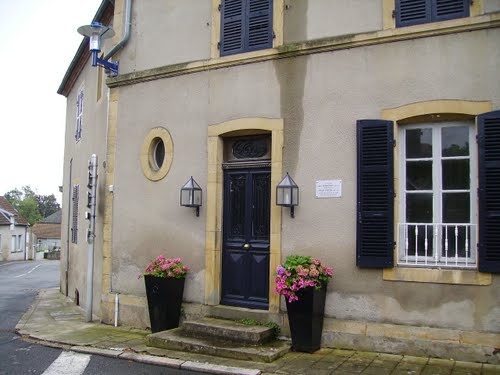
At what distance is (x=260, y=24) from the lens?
8.23 m

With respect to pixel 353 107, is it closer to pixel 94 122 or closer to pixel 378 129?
pixel 378 129

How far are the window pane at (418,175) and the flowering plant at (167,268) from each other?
3.65 metres

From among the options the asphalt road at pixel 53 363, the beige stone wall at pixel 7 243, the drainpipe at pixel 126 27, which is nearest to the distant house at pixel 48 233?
the beige stone wall at pixel 7 243

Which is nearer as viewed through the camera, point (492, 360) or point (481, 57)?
point (492, 360)

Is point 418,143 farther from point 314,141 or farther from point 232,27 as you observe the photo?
point 232,27

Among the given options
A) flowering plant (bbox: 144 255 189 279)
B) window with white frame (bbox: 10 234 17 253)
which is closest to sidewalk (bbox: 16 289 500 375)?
flowering plant (bbox: 144 255 189 279)

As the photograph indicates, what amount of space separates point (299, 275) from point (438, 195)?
2076 millimetres

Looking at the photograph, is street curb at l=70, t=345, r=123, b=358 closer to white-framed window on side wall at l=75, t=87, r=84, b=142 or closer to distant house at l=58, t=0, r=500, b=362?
distant house at l=58, t=0, r=500, b=362

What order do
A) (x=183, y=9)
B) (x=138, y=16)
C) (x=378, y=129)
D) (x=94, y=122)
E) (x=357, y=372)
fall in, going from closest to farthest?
(x=357, y=372) → (x=378, y=129) → (x=183, y=9) → (x=138, y=16) → (x=94, y=122)

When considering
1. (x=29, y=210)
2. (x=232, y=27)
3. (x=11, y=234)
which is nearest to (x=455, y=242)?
(x=232, y=27)

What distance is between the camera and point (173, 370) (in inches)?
254

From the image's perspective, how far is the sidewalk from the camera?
608cm

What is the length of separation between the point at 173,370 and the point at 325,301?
2.21 meters

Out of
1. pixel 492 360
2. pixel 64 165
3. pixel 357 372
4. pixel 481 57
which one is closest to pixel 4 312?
pixel 64 165
